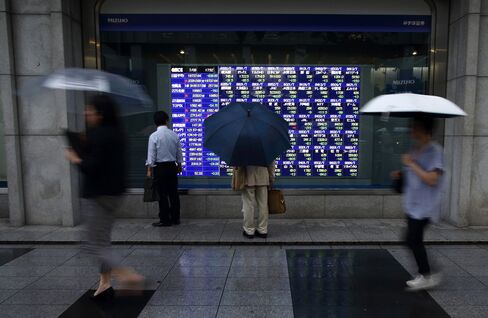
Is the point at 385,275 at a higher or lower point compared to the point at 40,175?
lower

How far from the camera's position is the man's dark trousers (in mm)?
6203

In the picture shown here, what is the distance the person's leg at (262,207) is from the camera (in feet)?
18.6

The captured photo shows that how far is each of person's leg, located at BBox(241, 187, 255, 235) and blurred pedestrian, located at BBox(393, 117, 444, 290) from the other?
7.65 feet

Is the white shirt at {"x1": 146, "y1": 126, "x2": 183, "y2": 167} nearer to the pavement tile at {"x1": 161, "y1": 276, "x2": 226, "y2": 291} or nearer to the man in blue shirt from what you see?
the man in blue shirt

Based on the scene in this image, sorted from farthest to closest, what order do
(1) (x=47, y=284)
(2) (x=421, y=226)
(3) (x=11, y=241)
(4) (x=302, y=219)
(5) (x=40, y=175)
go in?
(4) (x=302, y=219) → (5) (x=40, y=175) → (3) (x=11, y=241) → (1) (x=47, y=284) → (2) (x=421, y=226)

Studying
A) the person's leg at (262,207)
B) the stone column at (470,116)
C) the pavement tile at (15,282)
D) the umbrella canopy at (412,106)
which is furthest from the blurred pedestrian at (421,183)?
the pavement tile at (15,282)

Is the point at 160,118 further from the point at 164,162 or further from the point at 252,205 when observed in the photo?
the point at 252,205

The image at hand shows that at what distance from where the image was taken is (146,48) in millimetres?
7086

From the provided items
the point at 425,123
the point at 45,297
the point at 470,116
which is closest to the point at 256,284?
the point at 45,297

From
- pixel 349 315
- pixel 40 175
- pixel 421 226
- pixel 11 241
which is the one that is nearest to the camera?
pixel 349 315

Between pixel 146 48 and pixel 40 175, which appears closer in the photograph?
pixel 40 175

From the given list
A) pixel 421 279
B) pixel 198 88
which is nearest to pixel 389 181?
pixel 421 279

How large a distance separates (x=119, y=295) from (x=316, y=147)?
452 centimetres

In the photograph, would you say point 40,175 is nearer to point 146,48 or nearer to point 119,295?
point 146,48
